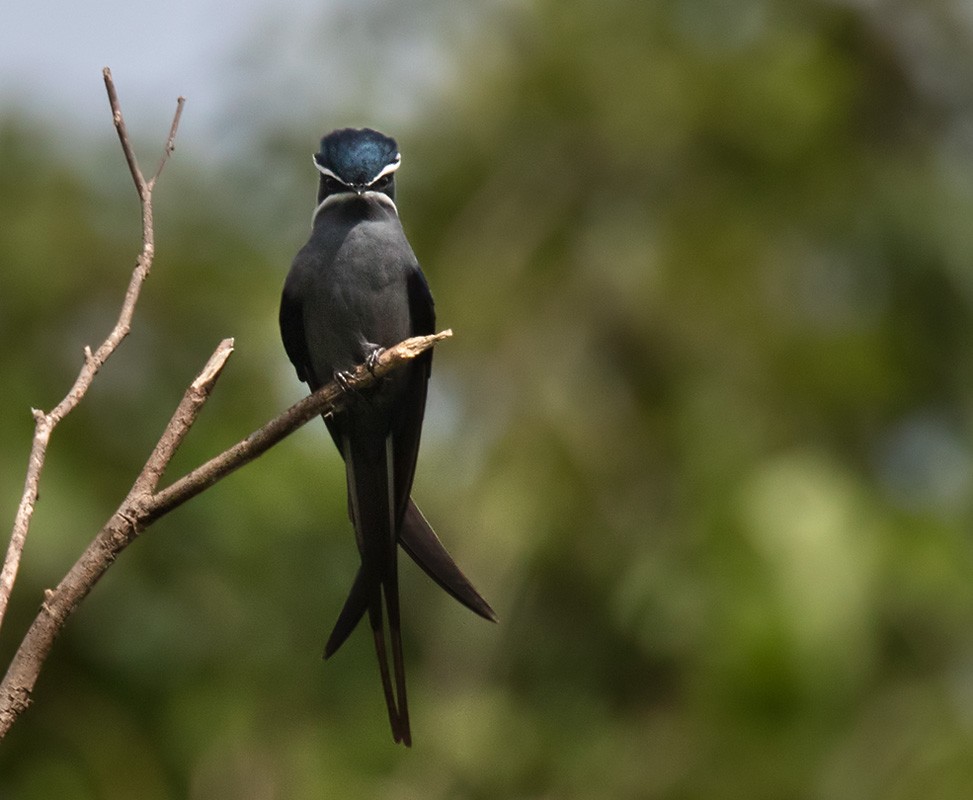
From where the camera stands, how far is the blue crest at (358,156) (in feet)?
14.8

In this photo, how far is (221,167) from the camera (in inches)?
296

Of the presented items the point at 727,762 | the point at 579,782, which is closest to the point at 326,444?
the point at 579,782

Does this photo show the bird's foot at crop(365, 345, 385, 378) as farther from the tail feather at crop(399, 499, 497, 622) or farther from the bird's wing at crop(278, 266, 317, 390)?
the tail feather at crop(399, 499, 497, 622)

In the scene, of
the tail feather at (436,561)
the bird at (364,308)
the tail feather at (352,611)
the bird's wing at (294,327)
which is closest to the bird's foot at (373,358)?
the bird at (364,308)

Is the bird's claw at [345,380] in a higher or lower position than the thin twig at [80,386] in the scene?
higher

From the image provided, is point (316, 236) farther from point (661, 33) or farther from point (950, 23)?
point (950, 23)

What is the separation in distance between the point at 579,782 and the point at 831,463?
156 cm

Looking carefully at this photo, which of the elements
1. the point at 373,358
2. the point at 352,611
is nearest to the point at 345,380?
the point at 373,358

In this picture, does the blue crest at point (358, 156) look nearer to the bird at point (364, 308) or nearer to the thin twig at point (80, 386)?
the bird at point (364, 308)

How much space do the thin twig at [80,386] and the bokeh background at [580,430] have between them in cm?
240

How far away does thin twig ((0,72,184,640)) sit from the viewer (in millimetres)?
2543

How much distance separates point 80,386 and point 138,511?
0.24 metres

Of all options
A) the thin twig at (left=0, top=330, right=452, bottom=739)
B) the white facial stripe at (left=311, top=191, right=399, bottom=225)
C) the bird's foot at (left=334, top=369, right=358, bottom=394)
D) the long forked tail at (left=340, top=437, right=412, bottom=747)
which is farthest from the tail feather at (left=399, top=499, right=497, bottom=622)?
the white facial stripe at (left=311, top=191, right=399, bottom=225)

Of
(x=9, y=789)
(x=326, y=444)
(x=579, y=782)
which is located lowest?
(x=9, y=789)
